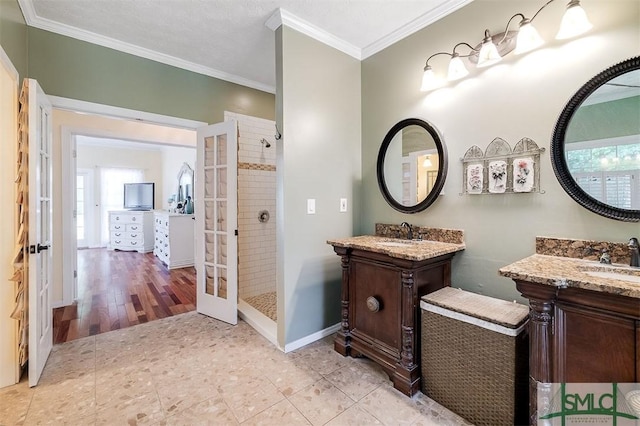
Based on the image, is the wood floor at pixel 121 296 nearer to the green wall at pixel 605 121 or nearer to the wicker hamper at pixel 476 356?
the wicker hamper at pixel 476 356

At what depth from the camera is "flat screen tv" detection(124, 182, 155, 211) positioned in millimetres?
6980

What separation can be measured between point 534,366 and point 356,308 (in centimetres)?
111

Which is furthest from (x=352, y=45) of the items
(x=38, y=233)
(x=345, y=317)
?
(x=38, y=233)

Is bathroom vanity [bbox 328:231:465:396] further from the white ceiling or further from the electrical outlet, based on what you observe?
the white ceiling

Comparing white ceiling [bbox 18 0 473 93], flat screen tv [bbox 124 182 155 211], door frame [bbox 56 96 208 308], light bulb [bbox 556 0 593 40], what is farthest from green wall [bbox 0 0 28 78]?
flat screen tv [bbox 124 182 155 211]

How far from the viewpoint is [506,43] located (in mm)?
1735

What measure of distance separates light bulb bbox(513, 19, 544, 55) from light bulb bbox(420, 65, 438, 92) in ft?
1.75

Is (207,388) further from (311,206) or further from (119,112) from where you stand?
(119,112)

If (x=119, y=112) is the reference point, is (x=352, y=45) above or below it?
above

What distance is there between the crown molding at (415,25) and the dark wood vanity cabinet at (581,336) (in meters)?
1.94

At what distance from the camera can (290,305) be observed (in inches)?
88.6

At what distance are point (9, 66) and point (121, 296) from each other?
274cm

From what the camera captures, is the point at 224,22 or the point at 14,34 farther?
the point at 224,22

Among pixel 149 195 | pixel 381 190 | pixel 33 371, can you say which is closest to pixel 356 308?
pixel 381 190
